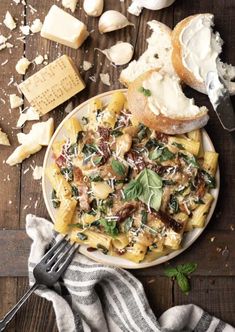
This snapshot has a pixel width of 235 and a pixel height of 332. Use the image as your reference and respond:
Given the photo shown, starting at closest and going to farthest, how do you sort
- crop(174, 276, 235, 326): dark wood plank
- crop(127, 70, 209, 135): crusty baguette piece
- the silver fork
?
crop(127, 70, 209, 135): crusty baguette piece
the silver fork
crop(174, 276, 235, 326): dark wood plank

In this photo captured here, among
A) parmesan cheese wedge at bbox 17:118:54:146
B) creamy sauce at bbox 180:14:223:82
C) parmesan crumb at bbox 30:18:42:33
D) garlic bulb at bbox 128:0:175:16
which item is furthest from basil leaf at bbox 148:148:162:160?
parmesan crumb at bbox 30:18:42:33

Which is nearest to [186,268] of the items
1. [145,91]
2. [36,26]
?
[145,91]

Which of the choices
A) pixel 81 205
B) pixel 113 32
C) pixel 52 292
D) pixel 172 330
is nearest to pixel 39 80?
pixel 113 32

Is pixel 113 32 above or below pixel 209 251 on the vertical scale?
above

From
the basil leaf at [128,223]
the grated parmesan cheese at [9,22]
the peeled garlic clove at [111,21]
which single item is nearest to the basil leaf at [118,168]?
the basil leaf at [128,223]

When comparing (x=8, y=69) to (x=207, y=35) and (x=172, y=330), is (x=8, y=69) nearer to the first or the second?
(x=207, y=35)

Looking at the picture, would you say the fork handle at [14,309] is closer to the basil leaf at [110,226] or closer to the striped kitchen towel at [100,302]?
the striped kitchen towel at [100,302]

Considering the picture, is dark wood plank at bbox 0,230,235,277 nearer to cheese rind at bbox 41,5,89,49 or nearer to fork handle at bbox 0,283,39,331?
fork handle at bbox 0,283,39,331
